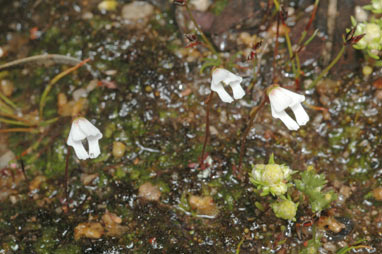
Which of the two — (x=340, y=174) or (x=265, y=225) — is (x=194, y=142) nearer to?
(x=265, y=225)

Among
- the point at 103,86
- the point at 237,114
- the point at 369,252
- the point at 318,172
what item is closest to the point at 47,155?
the point at 103,86

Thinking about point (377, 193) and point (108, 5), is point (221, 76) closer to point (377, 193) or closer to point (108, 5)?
point (377, 193)

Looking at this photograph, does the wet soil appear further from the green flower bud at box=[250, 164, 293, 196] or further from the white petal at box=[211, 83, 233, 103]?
the white petal at box=[211, 83, 233, 103]

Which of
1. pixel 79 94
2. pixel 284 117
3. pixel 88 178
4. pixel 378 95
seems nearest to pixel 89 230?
pixel 88 178

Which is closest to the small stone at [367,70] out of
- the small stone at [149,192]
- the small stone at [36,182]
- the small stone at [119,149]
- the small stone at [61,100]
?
the small stone at [149,192]

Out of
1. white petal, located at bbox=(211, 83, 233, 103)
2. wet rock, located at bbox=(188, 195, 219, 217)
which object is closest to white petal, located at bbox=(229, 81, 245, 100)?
white petal, located at bbox=(211, 83, 233, 103)
